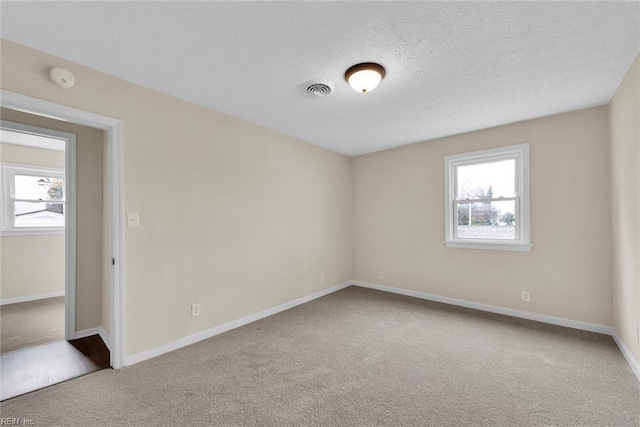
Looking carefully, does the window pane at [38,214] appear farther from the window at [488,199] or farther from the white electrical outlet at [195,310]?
the window at [488,199]

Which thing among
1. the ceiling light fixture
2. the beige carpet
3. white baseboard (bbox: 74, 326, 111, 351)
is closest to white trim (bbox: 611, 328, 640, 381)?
the ceiling light fixture

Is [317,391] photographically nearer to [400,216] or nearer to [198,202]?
[198,202]

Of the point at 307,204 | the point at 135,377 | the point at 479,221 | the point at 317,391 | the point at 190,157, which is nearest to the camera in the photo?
the point at 317,391

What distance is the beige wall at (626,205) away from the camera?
2.10 metres

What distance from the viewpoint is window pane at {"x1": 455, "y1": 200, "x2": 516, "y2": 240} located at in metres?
3.50

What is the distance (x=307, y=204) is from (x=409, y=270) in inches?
77.4

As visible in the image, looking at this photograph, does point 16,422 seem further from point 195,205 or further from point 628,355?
point 628,355

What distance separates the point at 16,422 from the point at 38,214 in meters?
4.15

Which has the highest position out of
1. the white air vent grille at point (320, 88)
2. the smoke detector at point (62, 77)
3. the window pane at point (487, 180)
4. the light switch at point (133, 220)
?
the white air vent grille at point (320, 88)

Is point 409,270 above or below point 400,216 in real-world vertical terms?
below

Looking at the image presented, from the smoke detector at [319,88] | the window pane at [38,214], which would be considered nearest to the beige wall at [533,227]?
the smoke detector at [319,88]

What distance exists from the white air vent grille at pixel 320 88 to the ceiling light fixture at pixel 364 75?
0.76 ft

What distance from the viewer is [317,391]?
1978 millimetres

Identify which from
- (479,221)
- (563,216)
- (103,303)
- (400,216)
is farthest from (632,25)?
(103,303)
